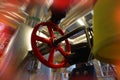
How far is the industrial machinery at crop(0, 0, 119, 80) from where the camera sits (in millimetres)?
690

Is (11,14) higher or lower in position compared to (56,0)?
higher

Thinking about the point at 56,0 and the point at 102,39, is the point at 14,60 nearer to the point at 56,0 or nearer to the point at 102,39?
the point at 56,0

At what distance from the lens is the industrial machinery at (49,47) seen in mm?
690

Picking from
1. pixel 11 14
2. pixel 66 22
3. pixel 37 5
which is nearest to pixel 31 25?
pixel 37 5

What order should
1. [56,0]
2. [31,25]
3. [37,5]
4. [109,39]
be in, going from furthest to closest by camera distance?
[37,5]
[31,25]
[56,0]
[109,39]

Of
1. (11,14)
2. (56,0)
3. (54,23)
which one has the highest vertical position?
(11,14)

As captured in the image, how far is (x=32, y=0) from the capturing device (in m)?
1.35

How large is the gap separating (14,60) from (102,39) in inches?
30.3

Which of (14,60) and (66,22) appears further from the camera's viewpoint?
(66,22)

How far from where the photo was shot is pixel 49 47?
0.83m

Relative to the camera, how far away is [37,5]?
4.40 ft

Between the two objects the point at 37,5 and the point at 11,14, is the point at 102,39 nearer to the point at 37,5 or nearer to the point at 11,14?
the point at 37,5

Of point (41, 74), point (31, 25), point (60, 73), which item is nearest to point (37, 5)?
point (31, 25)

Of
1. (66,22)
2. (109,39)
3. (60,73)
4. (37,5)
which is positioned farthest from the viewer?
(60,73)
